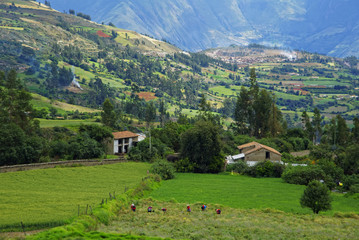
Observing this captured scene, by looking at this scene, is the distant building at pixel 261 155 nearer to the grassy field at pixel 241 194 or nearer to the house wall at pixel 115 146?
the grassy field at pixel 241 194

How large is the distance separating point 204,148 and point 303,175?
16835 millimetres

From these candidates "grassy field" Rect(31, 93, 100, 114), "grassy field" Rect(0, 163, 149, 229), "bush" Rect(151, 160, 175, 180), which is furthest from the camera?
"grassy field" Rect(31, 93, 100, 114)

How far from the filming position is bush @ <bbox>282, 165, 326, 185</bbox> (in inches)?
2349

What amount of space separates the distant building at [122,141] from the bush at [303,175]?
34007 mm

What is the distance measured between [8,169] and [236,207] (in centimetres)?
2928

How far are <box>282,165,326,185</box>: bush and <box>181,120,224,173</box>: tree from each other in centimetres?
1323

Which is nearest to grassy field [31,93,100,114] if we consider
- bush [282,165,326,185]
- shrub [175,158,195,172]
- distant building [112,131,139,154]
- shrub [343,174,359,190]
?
distant building [112,131,139,154]

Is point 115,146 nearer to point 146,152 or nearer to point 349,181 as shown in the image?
point 146,152

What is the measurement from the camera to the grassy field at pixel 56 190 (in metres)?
31.2

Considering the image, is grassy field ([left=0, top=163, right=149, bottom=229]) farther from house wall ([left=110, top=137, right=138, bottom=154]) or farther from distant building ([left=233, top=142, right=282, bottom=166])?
distant building ([left=233, top=142, right=282, bottom=166])

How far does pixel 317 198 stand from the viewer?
39.1 meters

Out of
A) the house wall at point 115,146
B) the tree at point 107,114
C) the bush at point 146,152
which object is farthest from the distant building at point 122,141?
the tree at point 107,114

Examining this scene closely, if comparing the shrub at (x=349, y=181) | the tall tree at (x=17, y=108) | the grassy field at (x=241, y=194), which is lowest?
the grassy field at (x=241, y=194)

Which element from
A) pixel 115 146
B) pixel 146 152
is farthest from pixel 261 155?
pixel 115 146
